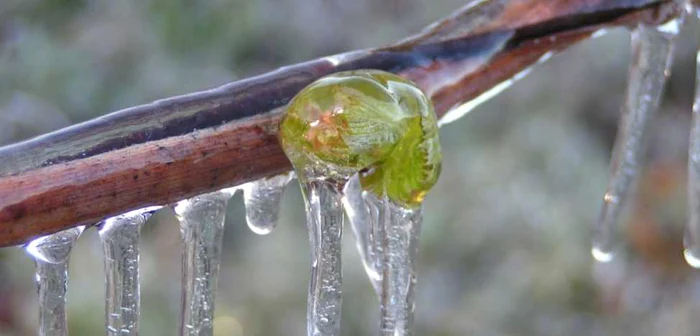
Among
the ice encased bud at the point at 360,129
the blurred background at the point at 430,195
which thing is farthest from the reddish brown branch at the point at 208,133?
the blurred background at the point at 430,195

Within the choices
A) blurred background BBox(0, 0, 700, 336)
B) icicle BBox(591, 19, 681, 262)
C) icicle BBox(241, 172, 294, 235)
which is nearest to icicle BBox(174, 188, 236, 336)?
icicle BBox(241, 172, 294, 235)

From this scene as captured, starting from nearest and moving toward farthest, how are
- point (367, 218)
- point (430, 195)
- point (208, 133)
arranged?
point (208, 133), point (367, 218), point (430, 195)

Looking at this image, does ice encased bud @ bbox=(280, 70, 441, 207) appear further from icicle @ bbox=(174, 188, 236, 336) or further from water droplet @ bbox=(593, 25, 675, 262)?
water droplet @ bbox=(593, 25, 675, 262)

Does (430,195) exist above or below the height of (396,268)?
above

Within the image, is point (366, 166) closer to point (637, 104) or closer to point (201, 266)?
point (201, 266)

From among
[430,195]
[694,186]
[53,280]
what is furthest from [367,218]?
[430,195]

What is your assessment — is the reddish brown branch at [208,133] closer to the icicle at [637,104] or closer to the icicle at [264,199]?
the icicle at [264,199]
